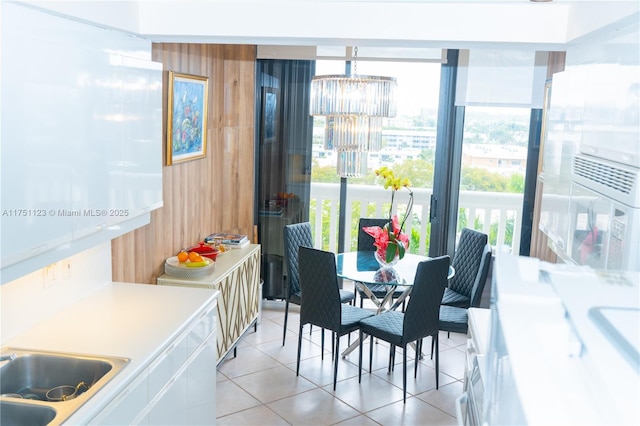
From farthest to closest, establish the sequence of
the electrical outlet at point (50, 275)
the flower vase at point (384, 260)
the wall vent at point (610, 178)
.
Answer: the flower vase at point (384, 260) → the electrical outlet at point (50, 275) → the wall vent at point (610, 178)

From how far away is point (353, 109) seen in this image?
14.5 ft

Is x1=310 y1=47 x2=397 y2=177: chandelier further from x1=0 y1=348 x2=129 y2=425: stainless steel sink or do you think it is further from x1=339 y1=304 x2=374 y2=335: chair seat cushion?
x1=0 y1=348 x2=129 y2=425: stainless steel sink

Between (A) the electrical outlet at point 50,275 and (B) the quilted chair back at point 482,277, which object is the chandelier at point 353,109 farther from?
(A) the electrical outlet at point 50,275

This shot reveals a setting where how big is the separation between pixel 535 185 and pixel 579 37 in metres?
3.21

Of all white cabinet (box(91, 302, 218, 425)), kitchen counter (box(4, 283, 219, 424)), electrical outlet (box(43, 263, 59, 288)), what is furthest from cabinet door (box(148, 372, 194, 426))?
electrical outlet (box(43, 263, 59, 288))

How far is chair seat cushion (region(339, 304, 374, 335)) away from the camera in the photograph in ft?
14.6

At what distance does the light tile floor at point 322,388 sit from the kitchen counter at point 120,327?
695 mm

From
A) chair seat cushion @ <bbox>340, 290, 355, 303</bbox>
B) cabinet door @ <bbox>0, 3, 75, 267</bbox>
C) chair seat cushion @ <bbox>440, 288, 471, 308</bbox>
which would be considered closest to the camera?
cabinet door @ <bbox>0, 3, 75, 267</bbox>

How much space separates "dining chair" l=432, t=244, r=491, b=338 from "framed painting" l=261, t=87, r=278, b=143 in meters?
2.27

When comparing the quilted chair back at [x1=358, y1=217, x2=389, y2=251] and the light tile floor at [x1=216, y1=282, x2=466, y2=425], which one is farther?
the quilted chair back at [x1=358, y1=217, x2=389, y2=251]

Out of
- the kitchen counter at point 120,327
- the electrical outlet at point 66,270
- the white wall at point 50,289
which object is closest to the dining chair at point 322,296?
the kitchen counter at point 120,327

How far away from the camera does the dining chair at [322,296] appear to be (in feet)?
A: 14.1

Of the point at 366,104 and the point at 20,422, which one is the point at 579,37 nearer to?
the point at 366,104

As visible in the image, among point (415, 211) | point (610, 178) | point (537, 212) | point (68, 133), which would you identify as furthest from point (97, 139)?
point (537, 212)
